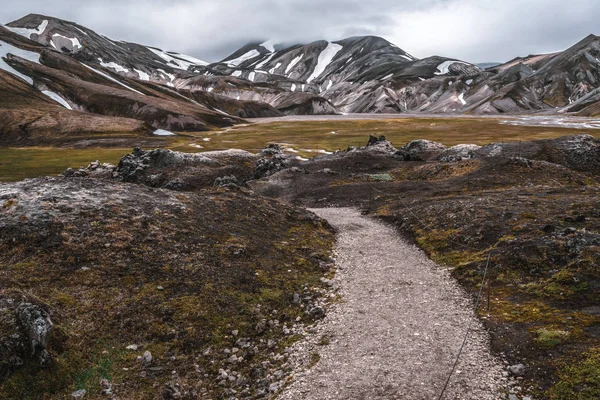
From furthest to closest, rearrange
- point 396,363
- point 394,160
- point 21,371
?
point 394,160
point 396,363
point 21,371

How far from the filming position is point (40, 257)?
17.0 m

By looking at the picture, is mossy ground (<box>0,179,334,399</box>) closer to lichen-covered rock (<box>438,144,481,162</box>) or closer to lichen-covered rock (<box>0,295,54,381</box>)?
lichen-covered rock (<box>0,295,54,381</box>)

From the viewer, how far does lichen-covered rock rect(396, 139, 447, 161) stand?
6093 cm

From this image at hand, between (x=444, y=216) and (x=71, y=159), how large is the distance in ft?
272

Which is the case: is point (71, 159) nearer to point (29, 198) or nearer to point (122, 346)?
point (29, 198)

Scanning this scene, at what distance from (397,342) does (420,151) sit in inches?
2248

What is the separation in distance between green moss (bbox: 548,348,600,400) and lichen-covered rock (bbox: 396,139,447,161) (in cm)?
5162

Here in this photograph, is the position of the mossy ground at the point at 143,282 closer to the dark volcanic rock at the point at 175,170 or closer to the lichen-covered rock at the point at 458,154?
the dark volcanic rock at the point at 175,170

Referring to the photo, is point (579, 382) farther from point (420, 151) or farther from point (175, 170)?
point (420, 151)

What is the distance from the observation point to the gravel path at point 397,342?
439 inches

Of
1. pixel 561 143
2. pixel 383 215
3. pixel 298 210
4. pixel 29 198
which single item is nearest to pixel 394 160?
pixel 561 143

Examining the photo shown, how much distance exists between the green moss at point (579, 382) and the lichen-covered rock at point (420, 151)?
51.6 metres

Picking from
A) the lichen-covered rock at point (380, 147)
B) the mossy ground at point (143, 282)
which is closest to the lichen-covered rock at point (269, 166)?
the lichen-covered rock at point (380, 147)

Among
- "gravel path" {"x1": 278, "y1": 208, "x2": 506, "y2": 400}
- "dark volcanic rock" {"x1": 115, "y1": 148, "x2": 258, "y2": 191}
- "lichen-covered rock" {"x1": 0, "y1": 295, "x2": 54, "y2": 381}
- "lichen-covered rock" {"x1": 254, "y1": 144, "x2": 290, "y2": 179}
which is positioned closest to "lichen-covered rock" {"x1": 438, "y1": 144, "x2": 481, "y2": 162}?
"lichen-covered rock" {"x1": 254, "y1": 144, "x2": 290, "y2": 179}
